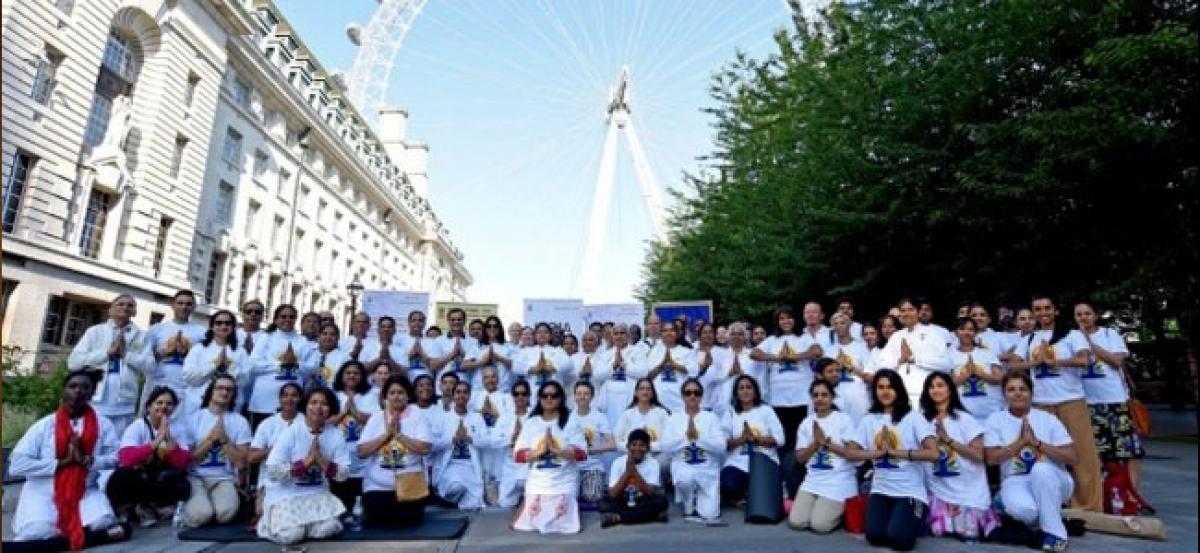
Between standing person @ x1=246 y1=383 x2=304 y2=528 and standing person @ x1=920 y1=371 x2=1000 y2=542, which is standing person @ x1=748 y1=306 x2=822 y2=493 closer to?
standing person @ x1=920 y1=371 x2=1000 y2=542

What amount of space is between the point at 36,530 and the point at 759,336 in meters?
8.15

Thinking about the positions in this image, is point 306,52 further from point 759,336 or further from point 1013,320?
point 1013,320

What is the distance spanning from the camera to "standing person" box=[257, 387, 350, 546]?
19.7ft

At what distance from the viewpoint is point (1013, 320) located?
25.9 feet

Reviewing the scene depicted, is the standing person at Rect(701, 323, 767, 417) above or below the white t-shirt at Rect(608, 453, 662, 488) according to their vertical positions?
above

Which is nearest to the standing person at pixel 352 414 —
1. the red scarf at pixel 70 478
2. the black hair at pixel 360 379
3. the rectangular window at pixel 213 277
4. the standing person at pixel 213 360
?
the black hair at pixel 360 379

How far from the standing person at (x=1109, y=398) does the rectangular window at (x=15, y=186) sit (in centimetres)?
2126

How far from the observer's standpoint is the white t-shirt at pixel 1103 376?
6703 millimetres

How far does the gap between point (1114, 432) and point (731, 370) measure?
13.0 ft

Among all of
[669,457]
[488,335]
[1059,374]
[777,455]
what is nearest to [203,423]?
[488,335]

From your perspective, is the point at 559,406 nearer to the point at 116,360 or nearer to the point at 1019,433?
the point at 1019,433

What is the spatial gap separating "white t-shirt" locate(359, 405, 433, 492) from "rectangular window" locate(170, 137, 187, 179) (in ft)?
66.7

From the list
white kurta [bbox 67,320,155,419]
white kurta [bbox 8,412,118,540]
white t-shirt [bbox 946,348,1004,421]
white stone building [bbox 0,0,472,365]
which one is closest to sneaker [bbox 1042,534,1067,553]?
white t-shirt [bbox 946,348,1004,421]

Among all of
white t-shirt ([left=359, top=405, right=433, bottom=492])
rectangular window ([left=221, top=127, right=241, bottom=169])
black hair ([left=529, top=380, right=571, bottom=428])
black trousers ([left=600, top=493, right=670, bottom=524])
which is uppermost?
rectangular window ([left=221, top=127, right=241, bottom=169])
